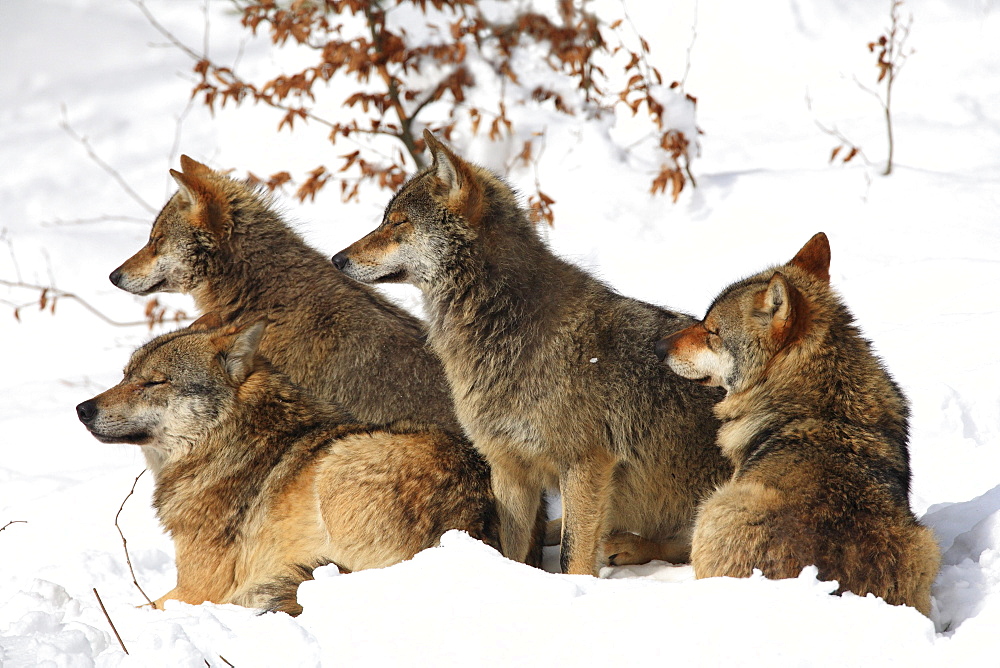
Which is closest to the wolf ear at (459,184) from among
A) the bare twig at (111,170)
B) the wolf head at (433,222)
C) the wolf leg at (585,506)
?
the wolf head at (433,222)

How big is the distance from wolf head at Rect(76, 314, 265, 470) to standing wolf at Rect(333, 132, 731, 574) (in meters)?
0.76

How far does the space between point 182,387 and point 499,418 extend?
1.74m

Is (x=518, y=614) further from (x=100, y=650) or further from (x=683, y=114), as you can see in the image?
(x=683, y=114)

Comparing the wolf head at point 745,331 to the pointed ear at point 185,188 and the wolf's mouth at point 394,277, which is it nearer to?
the wolf's mouth at point 394,277

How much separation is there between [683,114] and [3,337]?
33.9 feet

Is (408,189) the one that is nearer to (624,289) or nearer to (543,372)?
(543,372)

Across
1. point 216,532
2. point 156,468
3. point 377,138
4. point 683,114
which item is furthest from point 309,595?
point 377,138

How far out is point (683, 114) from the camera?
11.2 m

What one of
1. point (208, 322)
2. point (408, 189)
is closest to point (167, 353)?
point (208, 322)

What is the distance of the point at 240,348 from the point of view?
5.27 metres

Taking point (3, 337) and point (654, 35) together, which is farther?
point (654, 35)

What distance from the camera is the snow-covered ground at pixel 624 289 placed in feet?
11.1

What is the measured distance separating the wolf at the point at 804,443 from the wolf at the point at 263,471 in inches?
51.3

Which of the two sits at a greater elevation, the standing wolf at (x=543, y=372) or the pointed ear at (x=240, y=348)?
the standing wolf at (x=543, y=372)
